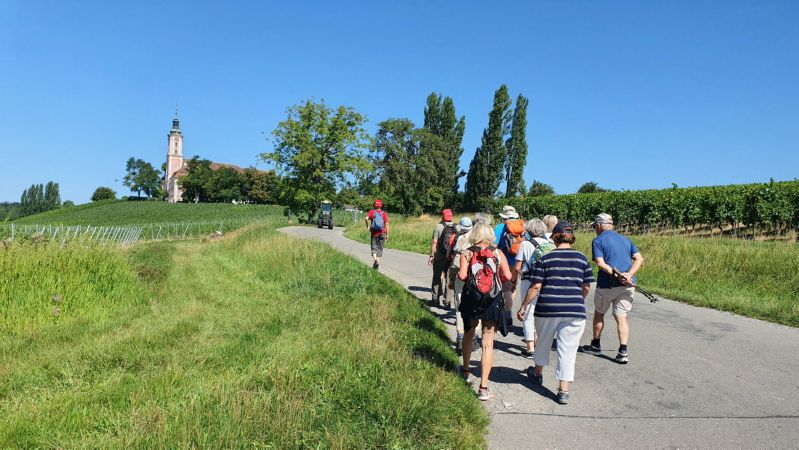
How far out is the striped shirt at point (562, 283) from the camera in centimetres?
491

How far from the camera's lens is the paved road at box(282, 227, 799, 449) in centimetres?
399

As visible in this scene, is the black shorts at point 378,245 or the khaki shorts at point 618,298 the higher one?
the black shorts at point 378,245

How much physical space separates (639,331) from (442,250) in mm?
3391

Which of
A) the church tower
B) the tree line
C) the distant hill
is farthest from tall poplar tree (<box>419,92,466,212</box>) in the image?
the church tower

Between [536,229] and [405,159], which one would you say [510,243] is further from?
[405,159]

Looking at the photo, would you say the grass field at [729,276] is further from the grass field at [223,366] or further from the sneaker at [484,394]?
the sneaker at [484,394]

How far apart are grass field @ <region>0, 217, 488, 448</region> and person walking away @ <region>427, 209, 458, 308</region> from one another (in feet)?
1.84

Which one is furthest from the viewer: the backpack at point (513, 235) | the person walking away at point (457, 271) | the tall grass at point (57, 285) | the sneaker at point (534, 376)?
the tall grass at point (57, 285)

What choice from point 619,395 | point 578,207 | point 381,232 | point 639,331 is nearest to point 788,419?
point 619,395

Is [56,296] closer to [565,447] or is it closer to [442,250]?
[442,250]

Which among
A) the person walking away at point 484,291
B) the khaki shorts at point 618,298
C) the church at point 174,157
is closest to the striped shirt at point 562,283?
the person walking away at point 484,291

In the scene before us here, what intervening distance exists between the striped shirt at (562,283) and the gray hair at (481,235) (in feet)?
1.97

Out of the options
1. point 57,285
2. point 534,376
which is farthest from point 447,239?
point 57,285

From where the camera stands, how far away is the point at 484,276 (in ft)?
15.9
